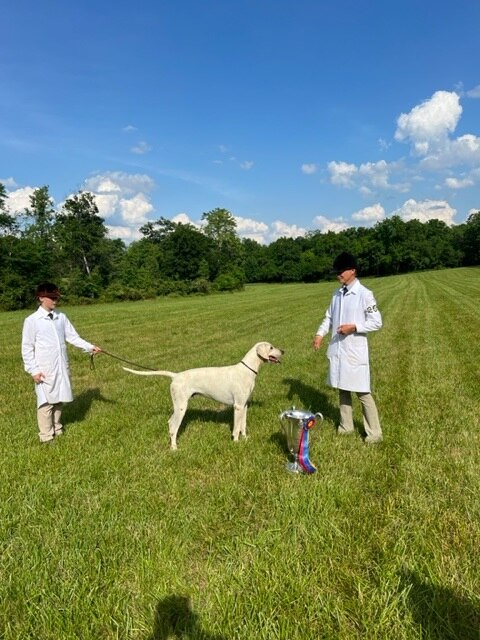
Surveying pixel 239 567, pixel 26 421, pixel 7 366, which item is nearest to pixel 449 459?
pixel 239 567

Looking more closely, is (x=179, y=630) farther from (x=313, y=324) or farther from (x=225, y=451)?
(x=313, y=324)

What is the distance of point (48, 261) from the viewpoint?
51094mm

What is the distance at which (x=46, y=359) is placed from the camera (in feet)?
20.5

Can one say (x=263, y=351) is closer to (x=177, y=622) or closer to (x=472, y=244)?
(x=177, y=622)

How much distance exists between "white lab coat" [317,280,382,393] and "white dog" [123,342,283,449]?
97 cm

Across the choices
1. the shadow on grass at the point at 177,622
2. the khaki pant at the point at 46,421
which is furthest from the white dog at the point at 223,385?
the shadow on grass at the point at 177,622

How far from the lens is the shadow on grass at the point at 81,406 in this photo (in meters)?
7.58

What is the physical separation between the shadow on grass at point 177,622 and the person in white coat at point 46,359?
4.10 meters

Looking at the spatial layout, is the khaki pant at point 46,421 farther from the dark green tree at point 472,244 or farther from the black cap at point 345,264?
the dark green tree at point 472,244

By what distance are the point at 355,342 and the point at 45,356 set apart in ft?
15.7

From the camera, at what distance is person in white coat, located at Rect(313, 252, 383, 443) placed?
5824 mm

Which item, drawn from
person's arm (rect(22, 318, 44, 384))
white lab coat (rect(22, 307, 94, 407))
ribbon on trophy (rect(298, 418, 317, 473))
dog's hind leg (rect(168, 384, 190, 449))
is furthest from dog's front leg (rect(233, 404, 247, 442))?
person's arm (rect(22, 318, 44, 384))

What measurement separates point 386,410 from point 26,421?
6.65 metres

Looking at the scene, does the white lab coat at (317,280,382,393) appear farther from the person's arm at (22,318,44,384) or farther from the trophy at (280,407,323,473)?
the person's arm at (22,318,44,384)
